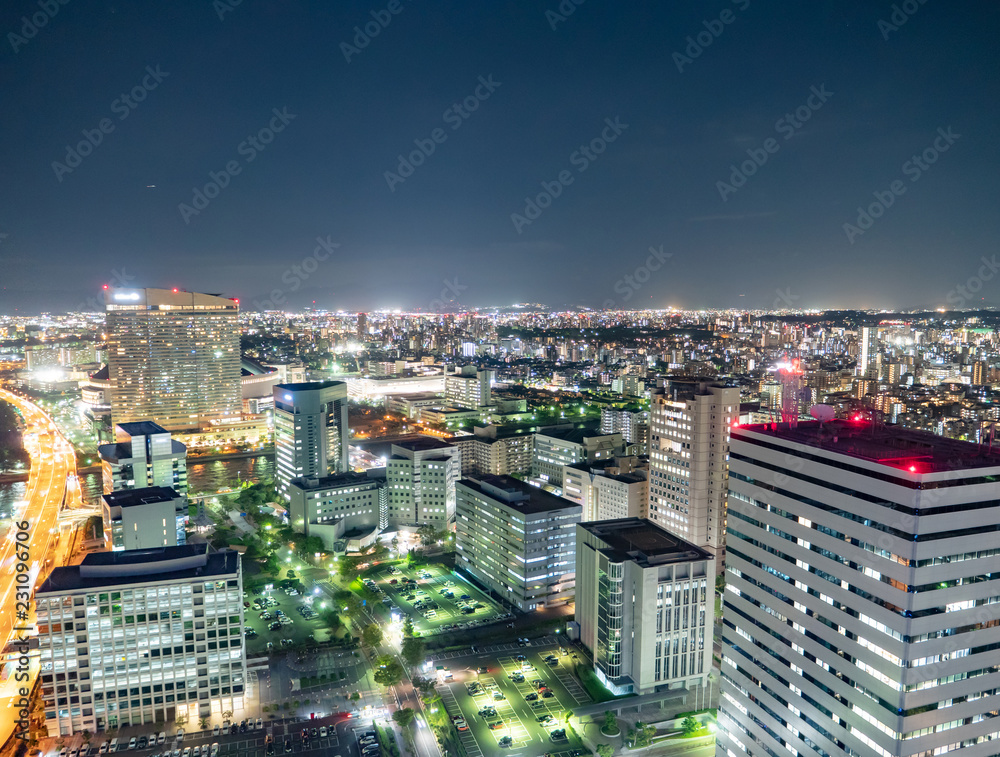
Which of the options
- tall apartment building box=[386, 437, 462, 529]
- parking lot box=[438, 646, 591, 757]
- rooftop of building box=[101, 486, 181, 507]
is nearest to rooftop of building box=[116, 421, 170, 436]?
rooftop of building box=[101, 486, 181, 507]

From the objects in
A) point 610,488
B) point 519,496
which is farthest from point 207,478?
point 610,488

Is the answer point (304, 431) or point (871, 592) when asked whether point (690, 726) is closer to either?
point (871, 592)

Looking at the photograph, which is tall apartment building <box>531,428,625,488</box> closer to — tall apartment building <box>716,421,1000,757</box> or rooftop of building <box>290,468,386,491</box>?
rooftop of building <box>290,468,386,491</box>

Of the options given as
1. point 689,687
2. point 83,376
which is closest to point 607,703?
point 689,687

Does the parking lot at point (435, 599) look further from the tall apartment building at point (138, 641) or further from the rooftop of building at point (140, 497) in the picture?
the rooftop of building at point (140, 497)

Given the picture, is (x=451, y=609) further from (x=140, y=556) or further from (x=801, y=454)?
(x=801, y=454)

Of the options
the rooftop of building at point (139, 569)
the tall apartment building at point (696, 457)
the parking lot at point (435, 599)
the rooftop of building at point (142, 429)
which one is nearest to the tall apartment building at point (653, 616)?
the parking lot at point (435, 599)
